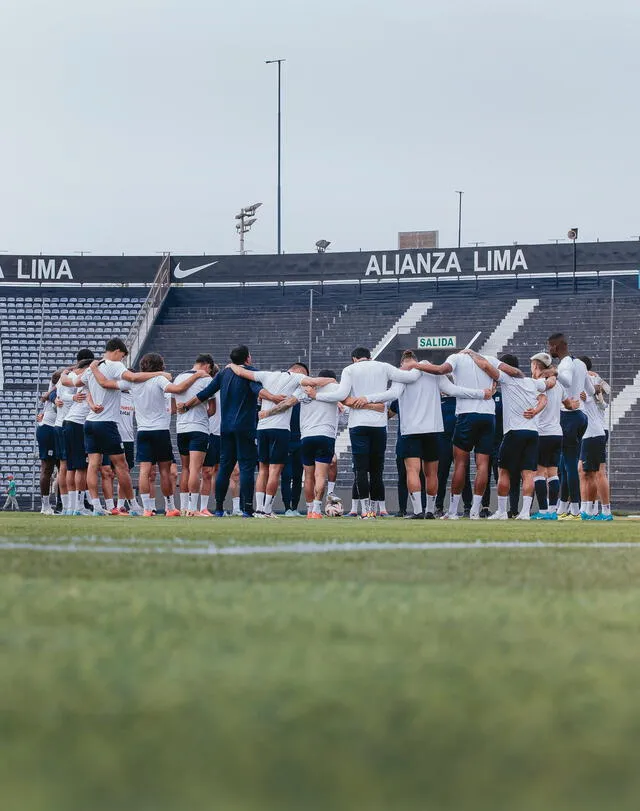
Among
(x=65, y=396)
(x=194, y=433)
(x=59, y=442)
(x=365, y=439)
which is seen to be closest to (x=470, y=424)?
(x=365, y=439)

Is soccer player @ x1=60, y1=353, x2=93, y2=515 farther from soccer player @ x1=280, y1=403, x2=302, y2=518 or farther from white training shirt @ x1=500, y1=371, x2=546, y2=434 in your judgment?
white training shirt @ x1=500, y1=371, x2=546, y2=434

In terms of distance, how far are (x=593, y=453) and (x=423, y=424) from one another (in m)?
1.65

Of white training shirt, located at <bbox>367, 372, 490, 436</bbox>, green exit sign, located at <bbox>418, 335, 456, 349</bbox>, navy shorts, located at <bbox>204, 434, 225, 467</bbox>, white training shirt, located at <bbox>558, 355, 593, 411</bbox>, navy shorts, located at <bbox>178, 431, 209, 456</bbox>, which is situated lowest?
navy shorts, located at <bbox>204, 434, 225, 467</bbox>

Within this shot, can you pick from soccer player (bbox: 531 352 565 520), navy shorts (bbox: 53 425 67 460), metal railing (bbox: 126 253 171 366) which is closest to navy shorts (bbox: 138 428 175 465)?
navy shorts (bbox: 53 425 67 460)

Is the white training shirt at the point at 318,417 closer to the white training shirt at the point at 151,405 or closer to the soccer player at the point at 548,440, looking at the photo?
the white training shirt at the point at 151,405

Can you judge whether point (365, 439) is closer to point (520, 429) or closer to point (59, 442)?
point (520, 429)

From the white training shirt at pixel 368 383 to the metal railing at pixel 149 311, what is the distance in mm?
19782

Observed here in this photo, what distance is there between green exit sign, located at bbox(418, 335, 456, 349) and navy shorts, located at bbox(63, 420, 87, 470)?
19833 mm

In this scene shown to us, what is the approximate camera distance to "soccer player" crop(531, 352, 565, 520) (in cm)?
1273

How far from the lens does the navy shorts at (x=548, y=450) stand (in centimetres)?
1325

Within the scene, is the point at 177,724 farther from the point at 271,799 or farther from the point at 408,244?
the point at 408,244

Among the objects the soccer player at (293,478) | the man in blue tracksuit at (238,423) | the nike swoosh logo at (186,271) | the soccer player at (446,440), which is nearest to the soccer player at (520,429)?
the soccer player at (446,440)

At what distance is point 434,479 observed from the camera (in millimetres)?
12602

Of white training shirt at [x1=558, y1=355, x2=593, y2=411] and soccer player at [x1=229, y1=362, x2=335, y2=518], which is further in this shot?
soccer player at [x1=229, y1=362, x2=335, y2=518]
